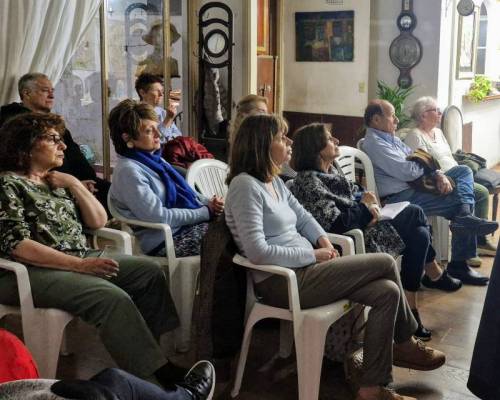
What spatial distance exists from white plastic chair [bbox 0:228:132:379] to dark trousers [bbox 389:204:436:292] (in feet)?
5.42

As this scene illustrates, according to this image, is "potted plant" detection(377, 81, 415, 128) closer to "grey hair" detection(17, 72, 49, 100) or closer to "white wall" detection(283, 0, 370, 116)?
"white wall" detection(283, 0, 370, 116)

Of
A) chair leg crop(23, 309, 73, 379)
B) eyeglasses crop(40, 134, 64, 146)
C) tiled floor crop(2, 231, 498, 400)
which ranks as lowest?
tiled floor crop(2, 231, 498, 400)

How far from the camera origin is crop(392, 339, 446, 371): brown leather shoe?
254 centimetres

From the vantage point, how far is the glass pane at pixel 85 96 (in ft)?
14.9

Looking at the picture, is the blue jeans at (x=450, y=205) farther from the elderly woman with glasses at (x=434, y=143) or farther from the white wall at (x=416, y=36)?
the white wall at (x=416, y=36)

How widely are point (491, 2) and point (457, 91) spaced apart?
5.84 ft

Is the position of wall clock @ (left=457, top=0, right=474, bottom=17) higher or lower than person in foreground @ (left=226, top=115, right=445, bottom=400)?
higher


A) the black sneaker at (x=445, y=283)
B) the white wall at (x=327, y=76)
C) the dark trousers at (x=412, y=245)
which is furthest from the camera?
the white wall at (x=327, y=76)

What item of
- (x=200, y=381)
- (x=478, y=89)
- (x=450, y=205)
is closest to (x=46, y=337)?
(x=200, y=381)

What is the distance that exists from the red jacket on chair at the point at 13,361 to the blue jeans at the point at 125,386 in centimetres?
30

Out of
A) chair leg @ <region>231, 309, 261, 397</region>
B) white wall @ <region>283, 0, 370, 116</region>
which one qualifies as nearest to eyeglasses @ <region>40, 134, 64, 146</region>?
chair leg @ <region>231, 309, 261, 397</region>

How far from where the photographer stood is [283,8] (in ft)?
21.4

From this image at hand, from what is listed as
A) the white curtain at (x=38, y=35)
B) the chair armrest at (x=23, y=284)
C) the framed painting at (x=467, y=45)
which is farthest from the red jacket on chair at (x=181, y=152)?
the framed painting at (x=467, y=45)

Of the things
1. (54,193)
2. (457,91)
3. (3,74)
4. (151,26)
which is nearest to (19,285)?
(54,193)
